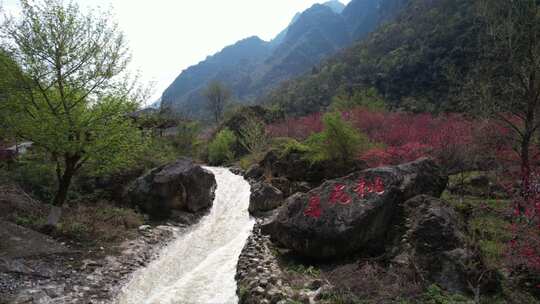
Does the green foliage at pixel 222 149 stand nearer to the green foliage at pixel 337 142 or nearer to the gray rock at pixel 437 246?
the green foliage at pixel 337 142

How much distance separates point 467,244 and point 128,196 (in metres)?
12.7

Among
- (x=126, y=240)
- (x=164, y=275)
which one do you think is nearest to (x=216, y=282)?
(x=164, y=275)

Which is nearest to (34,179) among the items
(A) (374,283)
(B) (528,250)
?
(A) (374,283)

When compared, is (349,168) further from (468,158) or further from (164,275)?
(164,275)

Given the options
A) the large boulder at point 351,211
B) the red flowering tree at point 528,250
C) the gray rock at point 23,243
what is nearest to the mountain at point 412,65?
the large boulder at point 351,211

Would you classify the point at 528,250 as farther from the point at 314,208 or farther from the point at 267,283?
the point at 267,283

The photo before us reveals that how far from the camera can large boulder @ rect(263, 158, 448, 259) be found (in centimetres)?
791

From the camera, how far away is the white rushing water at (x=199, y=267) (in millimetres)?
7359

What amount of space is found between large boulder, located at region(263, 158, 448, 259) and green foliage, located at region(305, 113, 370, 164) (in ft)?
13.9

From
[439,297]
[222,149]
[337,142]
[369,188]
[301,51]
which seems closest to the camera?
[439,297]

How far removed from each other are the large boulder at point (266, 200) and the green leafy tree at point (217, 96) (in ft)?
176

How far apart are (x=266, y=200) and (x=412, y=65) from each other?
130 ft

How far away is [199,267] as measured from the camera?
915 cm

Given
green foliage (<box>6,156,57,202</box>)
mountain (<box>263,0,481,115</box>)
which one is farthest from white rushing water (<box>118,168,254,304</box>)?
mountain (<box>263,0,481,115</box>)
